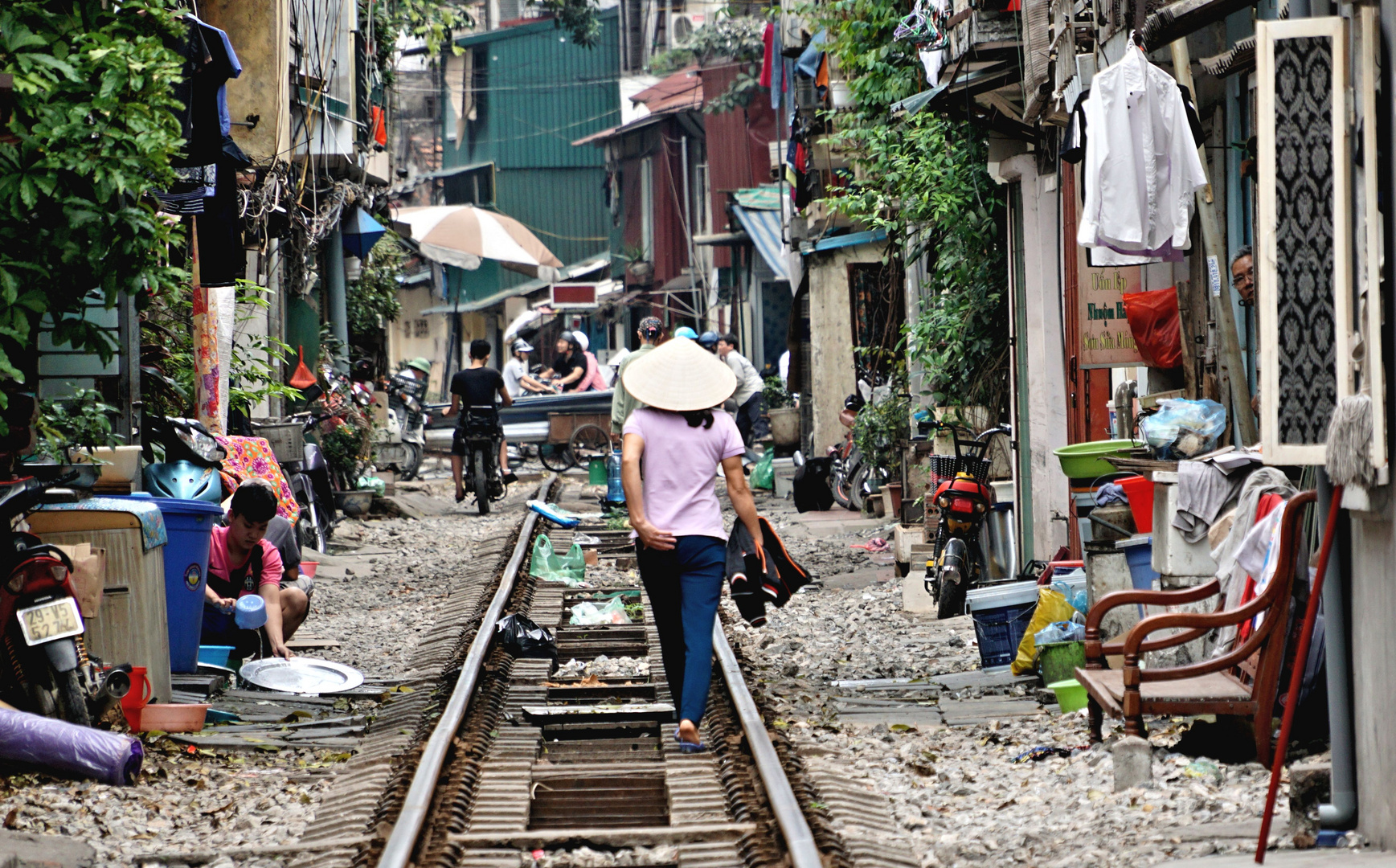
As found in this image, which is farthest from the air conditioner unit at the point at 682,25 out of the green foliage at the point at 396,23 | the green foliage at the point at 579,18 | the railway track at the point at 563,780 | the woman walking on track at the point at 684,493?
the woman walking on track at the point at 684,493

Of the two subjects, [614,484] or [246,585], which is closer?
[246,585]

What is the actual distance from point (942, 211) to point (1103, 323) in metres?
4.33

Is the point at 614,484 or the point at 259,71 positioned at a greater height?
the point at 259,71

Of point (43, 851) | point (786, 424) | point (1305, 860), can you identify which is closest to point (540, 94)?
point (786, 424)

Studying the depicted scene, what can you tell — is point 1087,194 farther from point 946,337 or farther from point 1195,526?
point 946,337

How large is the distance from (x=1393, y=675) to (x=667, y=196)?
37212 mm

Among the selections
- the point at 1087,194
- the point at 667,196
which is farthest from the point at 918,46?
the point at 667,196

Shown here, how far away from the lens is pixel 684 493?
752 cm

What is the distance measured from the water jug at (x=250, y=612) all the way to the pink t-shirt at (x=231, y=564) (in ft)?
0.81

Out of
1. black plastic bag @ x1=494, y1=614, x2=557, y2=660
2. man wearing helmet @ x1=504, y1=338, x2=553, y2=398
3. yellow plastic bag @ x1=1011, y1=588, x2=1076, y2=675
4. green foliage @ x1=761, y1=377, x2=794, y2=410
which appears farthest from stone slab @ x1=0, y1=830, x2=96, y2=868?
man wearing helmet @ x1=504, y1=338, x2=553, y2=398

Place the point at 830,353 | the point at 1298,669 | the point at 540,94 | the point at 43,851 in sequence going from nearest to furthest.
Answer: the point at 1298,669
the point at 43,851
the point at 830,353
the point at 540,94

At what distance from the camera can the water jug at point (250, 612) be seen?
8977 millimetres

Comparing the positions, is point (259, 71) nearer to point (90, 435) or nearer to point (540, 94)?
point (90, 435)

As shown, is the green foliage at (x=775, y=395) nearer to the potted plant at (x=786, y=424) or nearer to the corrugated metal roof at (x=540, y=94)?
the potted plant at (x=786, y=424)
